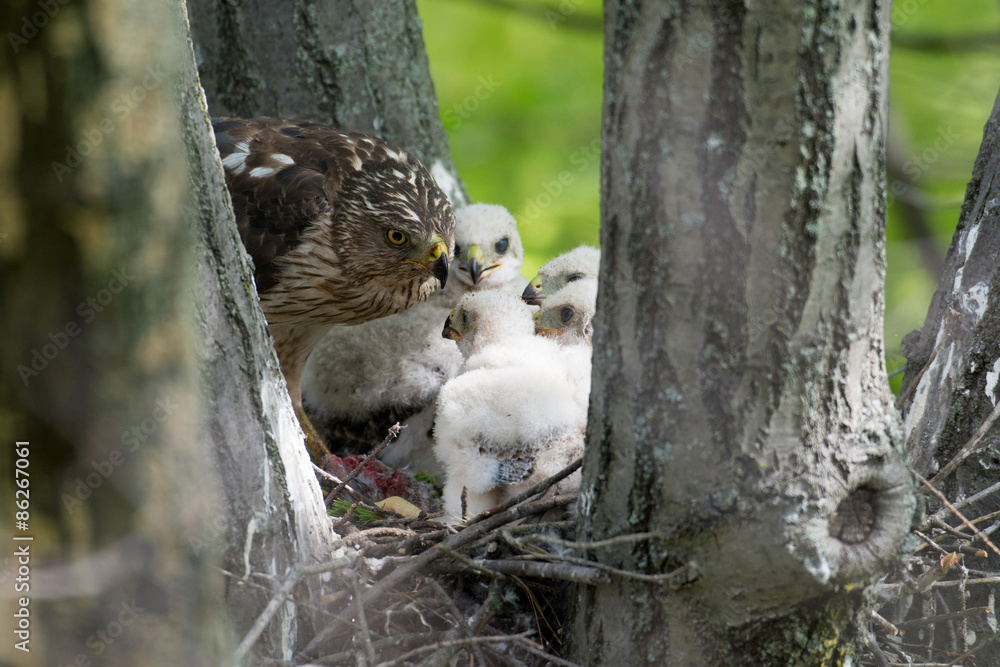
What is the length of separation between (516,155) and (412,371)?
1433 millimetres

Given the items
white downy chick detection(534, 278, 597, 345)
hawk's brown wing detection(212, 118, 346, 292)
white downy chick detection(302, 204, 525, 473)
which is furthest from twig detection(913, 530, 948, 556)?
hawk's brown wing detection(212, 118, 346, 292)

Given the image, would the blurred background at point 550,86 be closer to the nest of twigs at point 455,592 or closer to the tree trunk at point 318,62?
the tree trunk at point 318,62

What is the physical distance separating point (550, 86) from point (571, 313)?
1873mm

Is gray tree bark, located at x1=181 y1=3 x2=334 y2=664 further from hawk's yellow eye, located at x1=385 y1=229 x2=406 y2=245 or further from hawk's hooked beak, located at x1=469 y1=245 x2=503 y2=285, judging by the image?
hawk's hooked beak, located at x1=469 y1=245 x2=503 y2=285

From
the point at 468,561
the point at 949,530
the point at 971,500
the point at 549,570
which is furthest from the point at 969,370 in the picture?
the point at 468,561

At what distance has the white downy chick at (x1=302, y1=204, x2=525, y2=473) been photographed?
395cm

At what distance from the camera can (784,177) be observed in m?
1.43

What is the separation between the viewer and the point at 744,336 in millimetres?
1504

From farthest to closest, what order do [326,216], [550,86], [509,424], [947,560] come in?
1. [550,86]
2. [326,216]
3. [509,424]
4. [947,560]

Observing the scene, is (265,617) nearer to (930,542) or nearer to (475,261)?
(930,542)

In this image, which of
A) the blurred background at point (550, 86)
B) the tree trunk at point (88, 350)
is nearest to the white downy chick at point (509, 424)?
the tree trunk at point (88, 350)

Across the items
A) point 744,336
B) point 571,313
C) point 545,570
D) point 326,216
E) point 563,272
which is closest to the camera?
point 744,336

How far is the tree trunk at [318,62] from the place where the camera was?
389cm

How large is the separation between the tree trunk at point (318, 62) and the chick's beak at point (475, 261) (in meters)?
0.76
